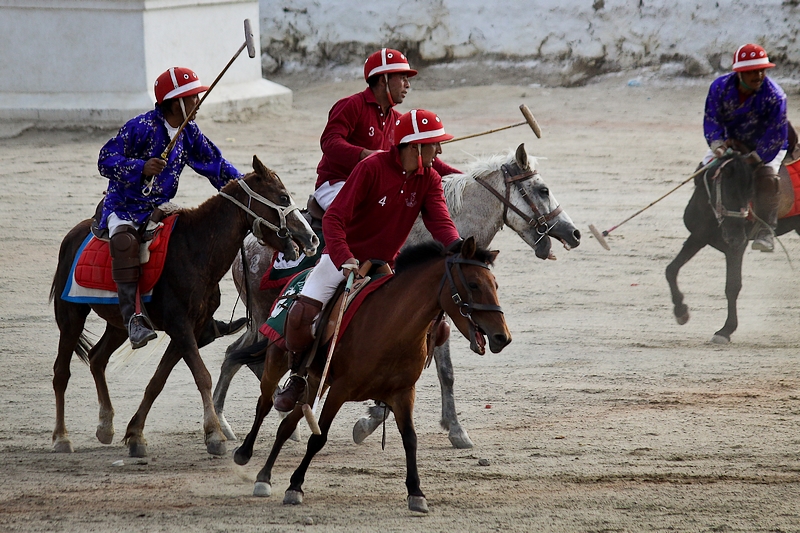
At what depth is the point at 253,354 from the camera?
7145mm

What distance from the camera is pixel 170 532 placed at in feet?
17.9

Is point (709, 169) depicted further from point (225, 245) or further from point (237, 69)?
point (237, 69)

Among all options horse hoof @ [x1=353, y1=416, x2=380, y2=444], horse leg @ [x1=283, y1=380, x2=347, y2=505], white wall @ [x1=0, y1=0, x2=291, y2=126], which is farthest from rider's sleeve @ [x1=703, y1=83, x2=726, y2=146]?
white wall @ [x1=0, y1=0, x2=291, y2=126]

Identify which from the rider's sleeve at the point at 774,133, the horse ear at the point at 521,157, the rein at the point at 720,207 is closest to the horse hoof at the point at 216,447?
the horse ear at the point at 521,157

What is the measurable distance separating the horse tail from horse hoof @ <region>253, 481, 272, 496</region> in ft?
3.27

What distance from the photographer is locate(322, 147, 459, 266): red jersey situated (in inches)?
235

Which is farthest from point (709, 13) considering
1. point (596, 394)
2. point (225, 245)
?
point (225, 245)

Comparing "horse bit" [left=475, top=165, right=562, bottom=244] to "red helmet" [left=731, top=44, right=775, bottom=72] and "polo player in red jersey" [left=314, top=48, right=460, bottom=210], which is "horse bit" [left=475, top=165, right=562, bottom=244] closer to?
"polo player in red jersey" [left=314, top=48, right=460, bottom=210]

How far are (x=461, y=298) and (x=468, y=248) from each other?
0.92 feet

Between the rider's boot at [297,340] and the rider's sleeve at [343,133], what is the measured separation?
154cm

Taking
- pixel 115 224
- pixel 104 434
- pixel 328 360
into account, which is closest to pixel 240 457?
pixel 328 360

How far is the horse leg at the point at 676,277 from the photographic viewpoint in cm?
1044

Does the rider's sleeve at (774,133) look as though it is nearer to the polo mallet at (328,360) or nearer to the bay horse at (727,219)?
the bay horse at (727,219)

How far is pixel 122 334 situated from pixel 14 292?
3.93 metres
